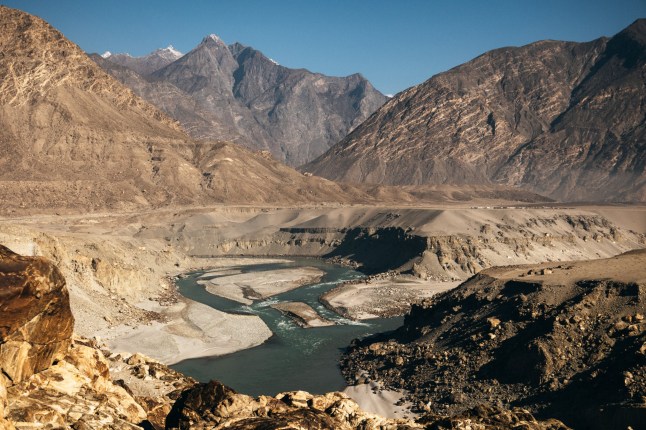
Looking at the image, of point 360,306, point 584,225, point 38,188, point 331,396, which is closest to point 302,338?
point 360,306

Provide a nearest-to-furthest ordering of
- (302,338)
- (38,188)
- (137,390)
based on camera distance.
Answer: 1. (137,390)
2. (302,338)
3. (38,188)

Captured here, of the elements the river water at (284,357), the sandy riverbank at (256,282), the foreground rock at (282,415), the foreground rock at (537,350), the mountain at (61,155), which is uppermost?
the mountain at (61,155)

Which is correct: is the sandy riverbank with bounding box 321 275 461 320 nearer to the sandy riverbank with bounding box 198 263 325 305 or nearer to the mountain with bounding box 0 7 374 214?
the sandy riverbank with bounding box 198 263 325 305

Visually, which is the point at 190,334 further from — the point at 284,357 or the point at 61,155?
the point at 61,155

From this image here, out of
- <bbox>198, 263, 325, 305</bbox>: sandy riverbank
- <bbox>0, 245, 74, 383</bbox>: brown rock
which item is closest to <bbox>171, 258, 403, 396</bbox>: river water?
<bbox>198, 263, 325, 305</bbox>: sandy riverbank

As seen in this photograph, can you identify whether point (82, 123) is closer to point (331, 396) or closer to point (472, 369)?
point (472, 369)

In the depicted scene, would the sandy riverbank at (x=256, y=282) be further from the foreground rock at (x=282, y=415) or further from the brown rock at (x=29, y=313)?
the brown rock at (x=29, y=313)

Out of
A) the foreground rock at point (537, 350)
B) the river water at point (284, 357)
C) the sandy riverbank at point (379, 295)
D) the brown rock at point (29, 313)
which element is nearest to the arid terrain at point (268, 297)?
the brown rock at point (29, 313)
